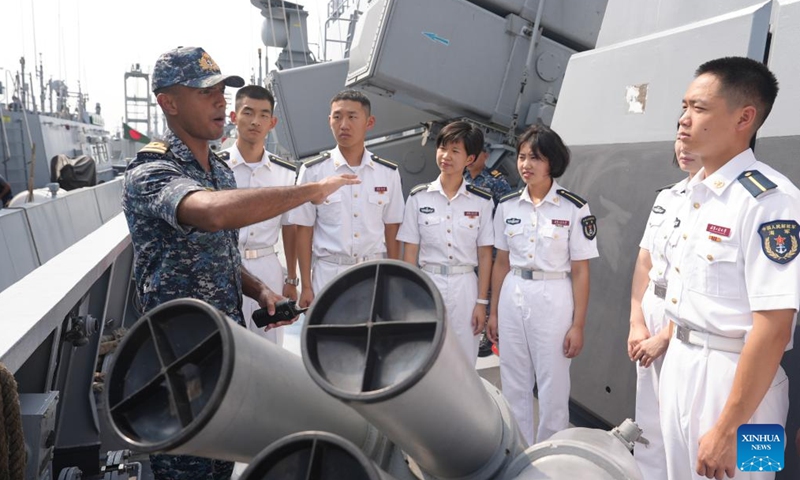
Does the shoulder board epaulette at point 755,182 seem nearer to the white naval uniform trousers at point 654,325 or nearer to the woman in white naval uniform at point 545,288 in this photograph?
the white naval uniform trousers at point 654,325

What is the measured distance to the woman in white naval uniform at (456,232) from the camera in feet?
10.4

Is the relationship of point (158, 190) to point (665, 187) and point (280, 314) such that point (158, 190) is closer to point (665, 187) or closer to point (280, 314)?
point (280, 314)

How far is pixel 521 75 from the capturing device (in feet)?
17.7

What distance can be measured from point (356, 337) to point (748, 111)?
1.39 m

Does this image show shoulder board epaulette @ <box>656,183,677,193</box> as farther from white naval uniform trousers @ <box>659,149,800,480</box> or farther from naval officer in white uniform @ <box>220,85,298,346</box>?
naval officer in white uniform @ <box>220,85,298,346</box>

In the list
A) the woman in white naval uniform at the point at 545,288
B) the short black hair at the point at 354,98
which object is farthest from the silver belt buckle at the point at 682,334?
the short black hair at the point at 354,98

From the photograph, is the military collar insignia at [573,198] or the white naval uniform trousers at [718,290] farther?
the military collar insignia at [573,198]

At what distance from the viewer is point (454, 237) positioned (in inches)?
127

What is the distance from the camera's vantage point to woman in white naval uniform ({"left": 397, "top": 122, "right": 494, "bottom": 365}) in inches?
125

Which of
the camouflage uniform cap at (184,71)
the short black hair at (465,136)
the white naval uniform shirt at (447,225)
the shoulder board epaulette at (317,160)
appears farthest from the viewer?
the shoulder board epaulette at (317,160)

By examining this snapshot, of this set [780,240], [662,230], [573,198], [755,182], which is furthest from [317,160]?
[780,240]

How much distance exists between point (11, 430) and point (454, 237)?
7.68ft

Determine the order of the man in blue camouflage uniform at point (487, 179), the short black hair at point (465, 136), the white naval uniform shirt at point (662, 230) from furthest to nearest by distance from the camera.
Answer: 1. the man in blue camouflage uniform at point (487, 179)
2. the short black hair at point (465, 136)
3. the white naval uniform shirt at point (662, 230)

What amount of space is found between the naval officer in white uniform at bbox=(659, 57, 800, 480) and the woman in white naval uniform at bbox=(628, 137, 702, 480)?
20 cm
